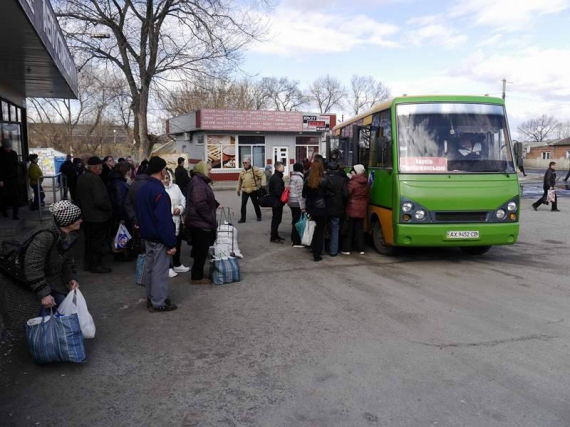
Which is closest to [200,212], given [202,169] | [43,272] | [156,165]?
[202,169]

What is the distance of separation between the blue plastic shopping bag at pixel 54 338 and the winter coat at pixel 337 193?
530cm

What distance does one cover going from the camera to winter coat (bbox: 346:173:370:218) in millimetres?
8922

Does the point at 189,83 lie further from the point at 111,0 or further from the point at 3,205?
the point at 3,205

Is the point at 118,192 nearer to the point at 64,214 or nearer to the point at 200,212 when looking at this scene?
the point at 200,212

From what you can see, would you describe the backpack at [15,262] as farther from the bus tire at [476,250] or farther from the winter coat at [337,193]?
the bus tire at [476,250]

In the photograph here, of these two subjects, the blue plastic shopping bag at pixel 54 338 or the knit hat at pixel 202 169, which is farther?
the knit hat at pixel 202 169

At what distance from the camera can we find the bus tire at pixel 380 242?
9.09 meters

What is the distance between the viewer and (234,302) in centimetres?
643

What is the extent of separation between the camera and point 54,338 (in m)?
4.18

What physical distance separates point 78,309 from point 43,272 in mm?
474

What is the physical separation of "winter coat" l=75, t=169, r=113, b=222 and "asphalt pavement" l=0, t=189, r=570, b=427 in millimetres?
998

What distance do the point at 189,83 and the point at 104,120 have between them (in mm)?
44034

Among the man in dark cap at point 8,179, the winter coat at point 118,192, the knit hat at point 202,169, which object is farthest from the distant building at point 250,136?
the knit hat at point 202,169

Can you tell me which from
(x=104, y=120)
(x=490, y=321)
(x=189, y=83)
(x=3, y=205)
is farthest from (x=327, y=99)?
(x=490, y=321)
